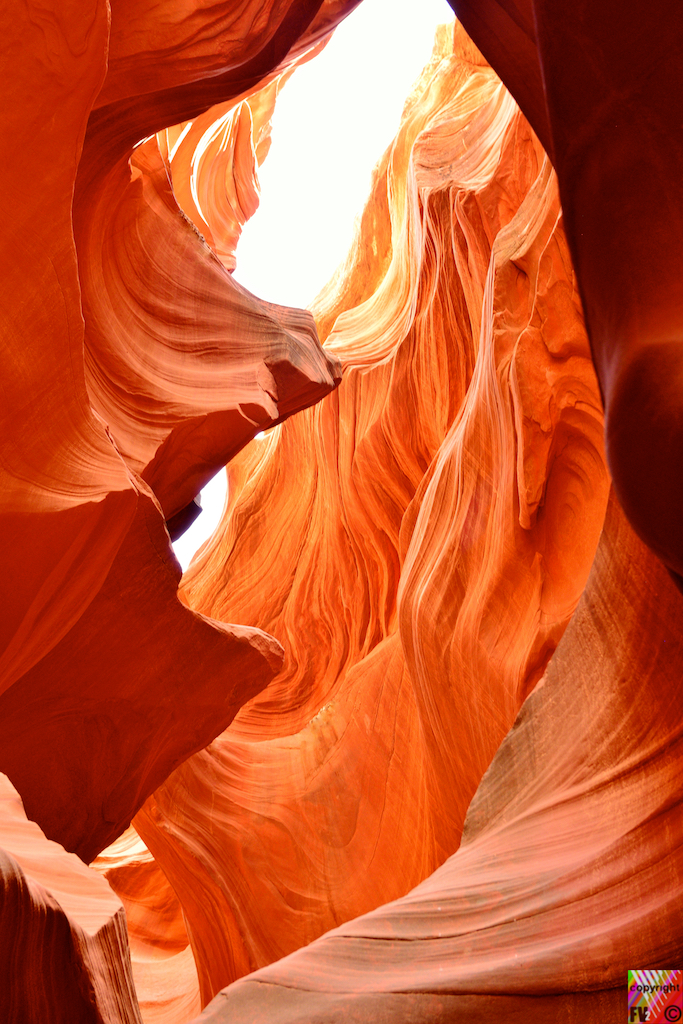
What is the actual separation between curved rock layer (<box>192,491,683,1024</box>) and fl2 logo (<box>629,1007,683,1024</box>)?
24mm

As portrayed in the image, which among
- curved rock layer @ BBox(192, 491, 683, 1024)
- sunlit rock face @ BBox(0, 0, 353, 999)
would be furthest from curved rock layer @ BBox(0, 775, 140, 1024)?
curved rock layer @ BBox(192, 491, 683, 1024)

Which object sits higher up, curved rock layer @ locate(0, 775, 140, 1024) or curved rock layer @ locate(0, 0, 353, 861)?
curved rock layer @ locate(0, 0, 353, 861)

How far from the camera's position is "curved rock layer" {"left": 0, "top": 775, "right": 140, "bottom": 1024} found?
2131mm

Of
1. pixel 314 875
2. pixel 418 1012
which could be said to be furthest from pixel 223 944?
pixel 418 1012

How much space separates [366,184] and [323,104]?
2.62 meters

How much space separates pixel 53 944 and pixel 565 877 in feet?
4.01

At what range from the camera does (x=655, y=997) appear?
6.73 ft

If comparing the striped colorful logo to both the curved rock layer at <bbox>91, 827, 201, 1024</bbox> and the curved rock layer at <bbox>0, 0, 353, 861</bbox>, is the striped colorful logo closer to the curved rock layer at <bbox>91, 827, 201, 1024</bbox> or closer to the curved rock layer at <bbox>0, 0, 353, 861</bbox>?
the curved rock layer at <bbox>0, 0, 353, 861</bbox>

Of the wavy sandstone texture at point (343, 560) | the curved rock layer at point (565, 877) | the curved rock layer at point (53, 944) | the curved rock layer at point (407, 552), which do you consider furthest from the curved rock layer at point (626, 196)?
the curved rock layer at point (407, 552)

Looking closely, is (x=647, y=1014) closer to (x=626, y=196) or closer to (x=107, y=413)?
(x=626, y=196)

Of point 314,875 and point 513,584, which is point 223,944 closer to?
point 314,875

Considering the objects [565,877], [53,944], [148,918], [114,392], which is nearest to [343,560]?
[148,918]

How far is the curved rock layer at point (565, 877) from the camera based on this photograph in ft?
7.04

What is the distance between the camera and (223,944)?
596 cm
